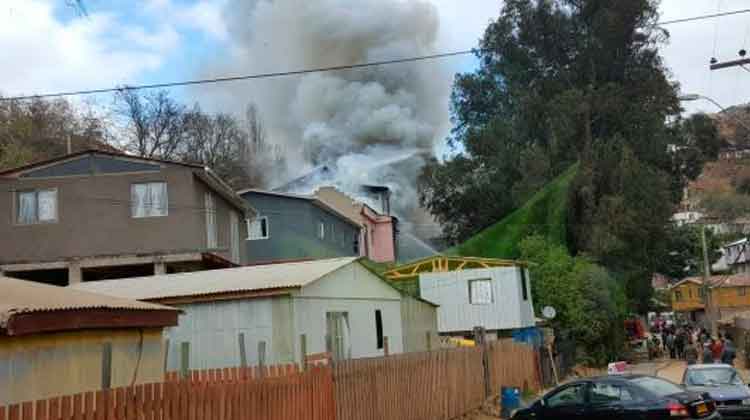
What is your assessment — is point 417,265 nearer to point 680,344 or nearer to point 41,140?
point 680,344

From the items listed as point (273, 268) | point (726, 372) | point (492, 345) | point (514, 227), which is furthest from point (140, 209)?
point (514, 227)

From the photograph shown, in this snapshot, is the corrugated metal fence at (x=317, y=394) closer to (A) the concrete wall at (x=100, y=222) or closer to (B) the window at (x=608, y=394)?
(B) the window at (x=608, y=394)

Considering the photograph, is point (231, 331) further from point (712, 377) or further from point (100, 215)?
point (100, 215)

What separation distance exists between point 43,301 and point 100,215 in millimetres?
24055

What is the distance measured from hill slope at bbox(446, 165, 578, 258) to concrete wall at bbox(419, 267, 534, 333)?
12.4 metres

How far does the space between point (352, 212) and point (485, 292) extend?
2174 cm

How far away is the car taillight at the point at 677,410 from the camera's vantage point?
13.8 meters

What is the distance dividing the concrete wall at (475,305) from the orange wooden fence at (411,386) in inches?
564

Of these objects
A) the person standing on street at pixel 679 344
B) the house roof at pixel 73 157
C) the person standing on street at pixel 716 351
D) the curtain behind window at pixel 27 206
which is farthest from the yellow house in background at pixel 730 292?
the curtain behind window at pixel 27 206

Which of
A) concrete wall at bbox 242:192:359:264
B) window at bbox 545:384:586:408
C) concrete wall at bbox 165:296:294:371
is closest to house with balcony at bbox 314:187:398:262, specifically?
concrete wall at bbox 242:192:359:264

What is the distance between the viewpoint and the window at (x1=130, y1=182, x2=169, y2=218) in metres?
32.4

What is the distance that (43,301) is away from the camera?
9141 millimetres

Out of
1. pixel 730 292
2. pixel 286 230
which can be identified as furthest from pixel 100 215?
pixel 730 292

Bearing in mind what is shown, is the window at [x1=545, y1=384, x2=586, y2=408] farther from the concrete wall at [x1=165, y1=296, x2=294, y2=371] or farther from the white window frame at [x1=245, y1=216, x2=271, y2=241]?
the white window frame at [x1=245, y1=216, x2=271, y2=241]
